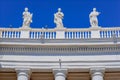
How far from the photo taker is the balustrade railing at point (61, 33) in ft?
79.1

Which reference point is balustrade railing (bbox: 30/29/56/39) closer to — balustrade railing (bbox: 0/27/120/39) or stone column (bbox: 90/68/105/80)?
balustrade railing (bbox: 0/27/120/39)

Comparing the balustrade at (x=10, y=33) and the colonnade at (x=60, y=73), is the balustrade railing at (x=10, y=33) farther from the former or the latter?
the colonnade at (x=60, y=73)

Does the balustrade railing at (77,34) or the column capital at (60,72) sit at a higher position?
the balustrade railing at (77,34)

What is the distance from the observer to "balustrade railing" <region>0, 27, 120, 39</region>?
24.1 metres

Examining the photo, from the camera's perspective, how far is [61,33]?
24.2 m

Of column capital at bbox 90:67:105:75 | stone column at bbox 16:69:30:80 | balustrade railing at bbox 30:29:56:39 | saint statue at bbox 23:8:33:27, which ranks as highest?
saint statue at bbox 23:8:33:27

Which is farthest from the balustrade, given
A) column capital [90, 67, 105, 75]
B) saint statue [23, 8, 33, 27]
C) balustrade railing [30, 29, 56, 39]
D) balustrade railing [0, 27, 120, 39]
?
column capital [90, 67, 105, 75]

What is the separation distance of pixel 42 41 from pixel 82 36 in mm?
2857

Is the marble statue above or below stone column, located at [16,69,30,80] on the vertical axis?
above

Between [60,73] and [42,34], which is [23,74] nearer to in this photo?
[60,73]

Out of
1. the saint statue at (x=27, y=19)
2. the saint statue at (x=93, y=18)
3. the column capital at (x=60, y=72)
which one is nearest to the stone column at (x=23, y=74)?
the column capital at (x=60, y=72)

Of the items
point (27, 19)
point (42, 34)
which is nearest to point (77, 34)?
point (42, 34)

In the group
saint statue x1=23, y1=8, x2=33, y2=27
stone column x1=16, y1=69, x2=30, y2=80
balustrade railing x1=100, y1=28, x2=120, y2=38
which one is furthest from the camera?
saint statue x1=23, y1=8, x2=33, y2=27

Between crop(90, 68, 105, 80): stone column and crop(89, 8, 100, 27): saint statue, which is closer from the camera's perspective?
crop(90, 68, 105, 80): stone column
